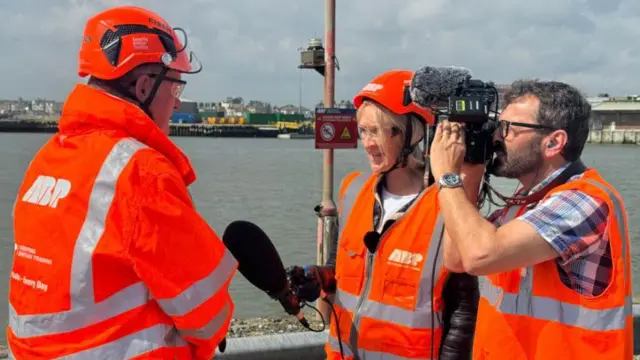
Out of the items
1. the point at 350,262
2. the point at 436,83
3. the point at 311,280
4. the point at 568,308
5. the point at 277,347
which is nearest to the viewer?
the point at 568,308

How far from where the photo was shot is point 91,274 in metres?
1.74

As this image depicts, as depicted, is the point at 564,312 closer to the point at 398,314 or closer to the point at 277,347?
the point at 398,314

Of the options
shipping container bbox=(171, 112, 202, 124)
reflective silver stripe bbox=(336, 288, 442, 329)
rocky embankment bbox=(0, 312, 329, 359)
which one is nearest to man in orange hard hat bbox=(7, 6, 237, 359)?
reflective silver stripe bbox=(336, 288, 442, 329)

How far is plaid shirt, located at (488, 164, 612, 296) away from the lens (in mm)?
1899

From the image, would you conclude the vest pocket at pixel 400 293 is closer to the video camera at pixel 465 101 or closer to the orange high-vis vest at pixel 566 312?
the orange high-vis vest at pixel 566 312

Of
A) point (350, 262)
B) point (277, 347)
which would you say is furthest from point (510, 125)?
point (277, 347)

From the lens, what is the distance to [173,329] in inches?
72.6

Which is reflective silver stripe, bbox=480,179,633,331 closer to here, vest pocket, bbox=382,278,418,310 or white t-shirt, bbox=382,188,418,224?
vest pocket, bbox=382,278,418,310

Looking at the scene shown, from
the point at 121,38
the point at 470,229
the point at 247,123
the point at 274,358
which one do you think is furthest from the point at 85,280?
the point at 247,123

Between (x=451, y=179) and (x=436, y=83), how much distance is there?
0.38 metres

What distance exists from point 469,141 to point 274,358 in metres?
2.26

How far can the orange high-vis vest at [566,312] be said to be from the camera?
193cm

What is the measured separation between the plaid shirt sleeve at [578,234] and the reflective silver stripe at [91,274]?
3.73ft

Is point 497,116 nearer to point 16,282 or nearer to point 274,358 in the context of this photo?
point 16,282
